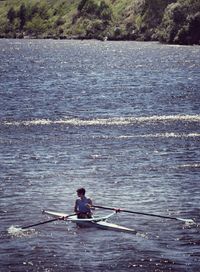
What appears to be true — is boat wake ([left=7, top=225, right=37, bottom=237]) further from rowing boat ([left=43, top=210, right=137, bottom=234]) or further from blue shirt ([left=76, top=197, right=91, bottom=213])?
blue shirt ([left=76, top=197, right=91, bottom=213])

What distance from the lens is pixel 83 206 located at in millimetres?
48656

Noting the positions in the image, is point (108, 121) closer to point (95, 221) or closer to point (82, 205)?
point (82, 205)

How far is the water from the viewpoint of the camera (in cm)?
4232

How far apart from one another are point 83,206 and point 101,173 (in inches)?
507

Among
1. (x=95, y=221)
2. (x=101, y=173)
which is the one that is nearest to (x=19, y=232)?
(x=95, y=221)

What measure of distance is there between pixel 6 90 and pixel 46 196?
259 feet

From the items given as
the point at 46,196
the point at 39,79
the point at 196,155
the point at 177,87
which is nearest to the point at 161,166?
the point at 196,155

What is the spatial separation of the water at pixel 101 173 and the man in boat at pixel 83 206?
0.85m

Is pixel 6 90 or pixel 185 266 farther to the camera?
pixel 6 90

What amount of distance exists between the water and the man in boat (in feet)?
2.78

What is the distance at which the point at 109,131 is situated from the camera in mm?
82562

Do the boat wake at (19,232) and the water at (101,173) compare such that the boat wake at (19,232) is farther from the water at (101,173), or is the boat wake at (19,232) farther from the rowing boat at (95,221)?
the rowing boat at (95,221)

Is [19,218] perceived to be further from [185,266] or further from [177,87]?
[177,87]

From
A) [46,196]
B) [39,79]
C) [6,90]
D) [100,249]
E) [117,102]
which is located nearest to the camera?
[100,249]
